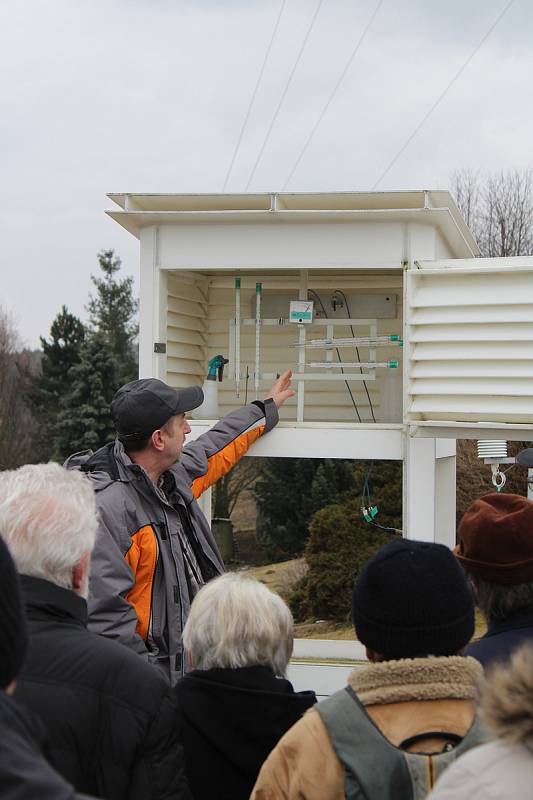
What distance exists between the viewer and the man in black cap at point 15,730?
1.00 metres

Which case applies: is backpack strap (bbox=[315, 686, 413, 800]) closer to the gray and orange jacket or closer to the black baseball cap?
the gray and orange jacket

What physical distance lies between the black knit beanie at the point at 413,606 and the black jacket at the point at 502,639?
0.41 meters

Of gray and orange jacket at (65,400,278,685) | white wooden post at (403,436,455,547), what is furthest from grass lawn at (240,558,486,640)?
gray and orange jacket at (65,400,278,685)

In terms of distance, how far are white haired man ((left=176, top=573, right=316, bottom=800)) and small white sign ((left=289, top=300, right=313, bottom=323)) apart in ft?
10.6

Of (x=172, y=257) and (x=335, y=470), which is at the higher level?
(x=172, y=257)

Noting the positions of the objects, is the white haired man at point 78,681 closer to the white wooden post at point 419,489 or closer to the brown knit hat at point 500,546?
the brown knit hat at point 500,546

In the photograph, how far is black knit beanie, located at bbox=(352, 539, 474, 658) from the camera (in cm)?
180

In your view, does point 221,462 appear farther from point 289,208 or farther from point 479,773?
point 479,773

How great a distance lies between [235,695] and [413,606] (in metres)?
0.55

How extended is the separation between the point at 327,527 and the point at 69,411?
1650 centimetres

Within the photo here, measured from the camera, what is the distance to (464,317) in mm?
4402

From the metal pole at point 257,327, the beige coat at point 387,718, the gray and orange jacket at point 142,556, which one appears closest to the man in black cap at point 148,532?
the gray and orange jacket at point 142,556

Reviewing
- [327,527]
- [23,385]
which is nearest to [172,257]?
[327,527]

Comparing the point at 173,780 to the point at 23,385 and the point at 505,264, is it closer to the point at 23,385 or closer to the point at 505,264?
the point at 505,264
